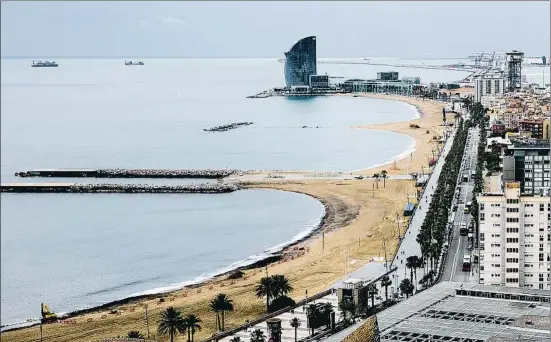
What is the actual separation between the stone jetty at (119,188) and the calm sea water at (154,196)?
59 centimetres

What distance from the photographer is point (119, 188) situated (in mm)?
28859

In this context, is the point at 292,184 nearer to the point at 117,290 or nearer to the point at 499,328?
the point at 117,290

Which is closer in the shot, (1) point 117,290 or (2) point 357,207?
(1) point 117,290

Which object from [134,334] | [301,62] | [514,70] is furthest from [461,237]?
[301,62]

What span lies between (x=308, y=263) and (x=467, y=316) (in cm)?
683

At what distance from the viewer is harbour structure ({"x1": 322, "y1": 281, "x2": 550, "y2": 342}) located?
10.6 m

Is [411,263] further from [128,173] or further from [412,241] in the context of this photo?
[128,173]

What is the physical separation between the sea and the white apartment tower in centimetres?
598

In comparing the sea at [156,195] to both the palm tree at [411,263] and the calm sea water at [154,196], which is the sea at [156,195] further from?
the palm tree at [411,263]

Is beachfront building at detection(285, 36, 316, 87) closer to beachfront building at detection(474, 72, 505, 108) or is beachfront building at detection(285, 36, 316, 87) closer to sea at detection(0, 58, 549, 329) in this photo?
sea at detection(0, 58, 549, 329)

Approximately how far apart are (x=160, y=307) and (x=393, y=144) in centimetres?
2624

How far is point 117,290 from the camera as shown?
55.2 feet

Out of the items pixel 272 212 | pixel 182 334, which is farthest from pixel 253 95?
pixel 182 334

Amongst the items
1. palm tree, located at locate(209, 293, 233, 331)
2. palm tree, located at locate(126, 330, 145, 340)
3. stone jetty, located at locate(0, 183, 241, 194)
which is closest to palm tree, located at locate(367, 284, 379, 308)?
palm tree, located at locate(209, 293, 233, 331)
